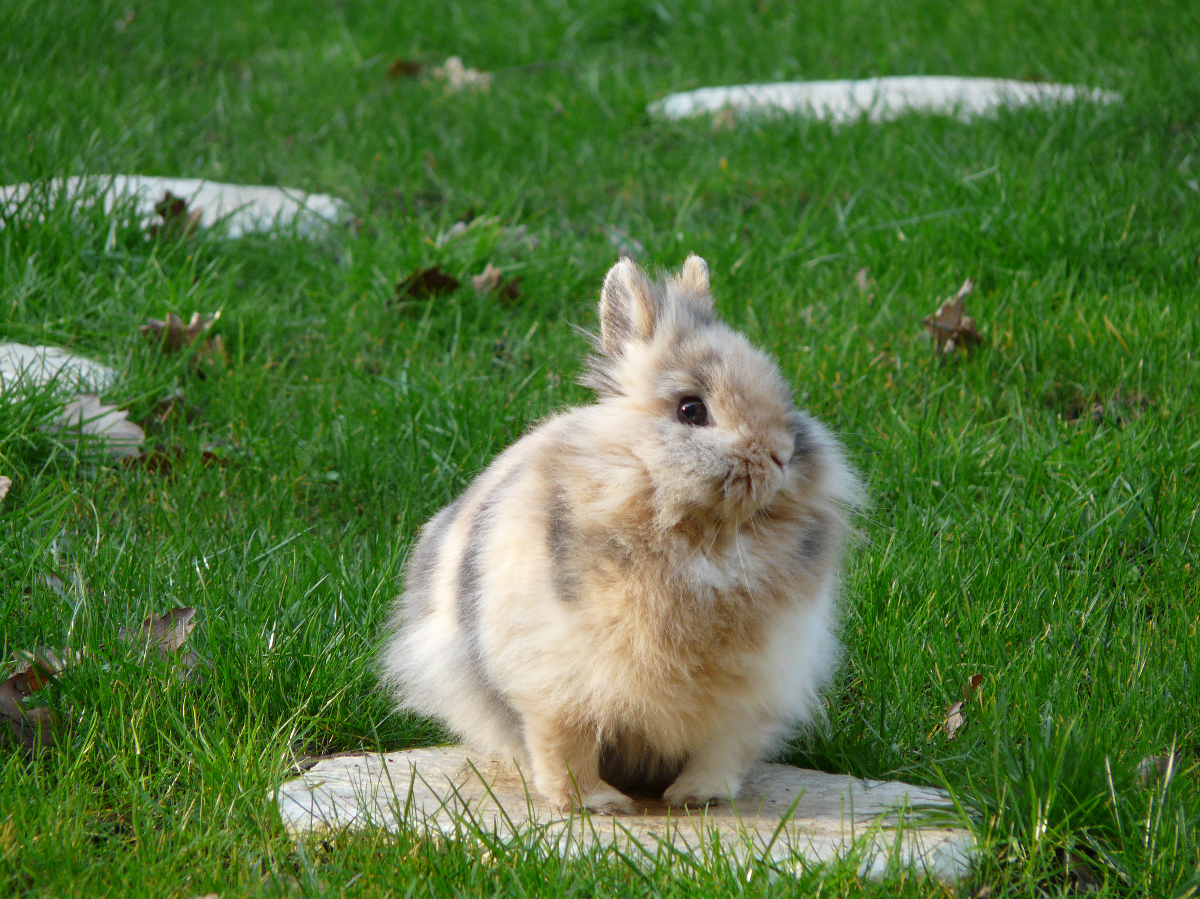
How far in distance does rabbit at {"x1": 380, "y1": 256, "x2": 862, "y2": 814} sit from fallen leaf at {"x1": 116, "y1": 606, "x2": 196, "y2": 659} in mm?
783

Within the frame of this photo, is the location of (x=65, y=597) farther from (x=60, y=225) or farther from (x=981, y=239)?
(x=981, y=239)

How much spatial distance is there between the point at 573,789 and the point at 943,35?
704 centimetres

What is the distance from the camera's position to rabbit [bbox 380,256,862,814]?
7.02 feet

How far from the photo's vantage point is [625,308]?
93.0 inches

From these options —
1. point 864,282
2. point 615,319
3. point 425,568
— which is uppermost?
point 615,319

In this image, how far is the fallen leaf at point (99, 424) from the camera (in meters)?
3.68

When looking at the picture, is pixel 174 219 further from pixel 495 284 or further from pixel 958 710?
pixel 958 710

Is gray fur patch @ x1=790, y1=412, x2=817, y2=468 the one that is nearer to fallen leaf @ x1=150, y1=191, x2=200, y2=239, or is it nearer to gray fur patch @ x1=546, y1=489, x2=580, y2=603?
gray fur patch @ x1=546, y1=489, x2=580, y2=603

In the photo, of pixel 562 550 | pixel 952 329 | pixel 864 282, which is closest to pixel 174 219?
pixel 864 282

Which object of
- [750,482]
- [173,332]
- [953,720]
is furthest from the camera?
[173,332]

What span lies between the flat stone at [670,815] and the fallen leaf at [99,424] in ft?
5.58

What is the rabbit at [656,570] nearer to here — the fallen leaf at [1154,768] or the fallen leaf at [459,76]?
the fallen leaf at [1154,768]

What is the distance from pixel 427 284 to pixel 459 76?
3444 mm

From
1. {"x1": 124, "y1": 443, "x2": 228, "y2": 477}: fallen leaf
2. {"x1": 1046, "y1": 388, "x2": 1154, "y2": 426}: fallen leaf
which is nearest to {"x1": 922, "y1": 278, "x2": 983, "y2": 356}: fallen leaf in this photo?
{"x1": 1046, "y1": 388, "x2": 1154, "y2": 426}: fallen leaf
